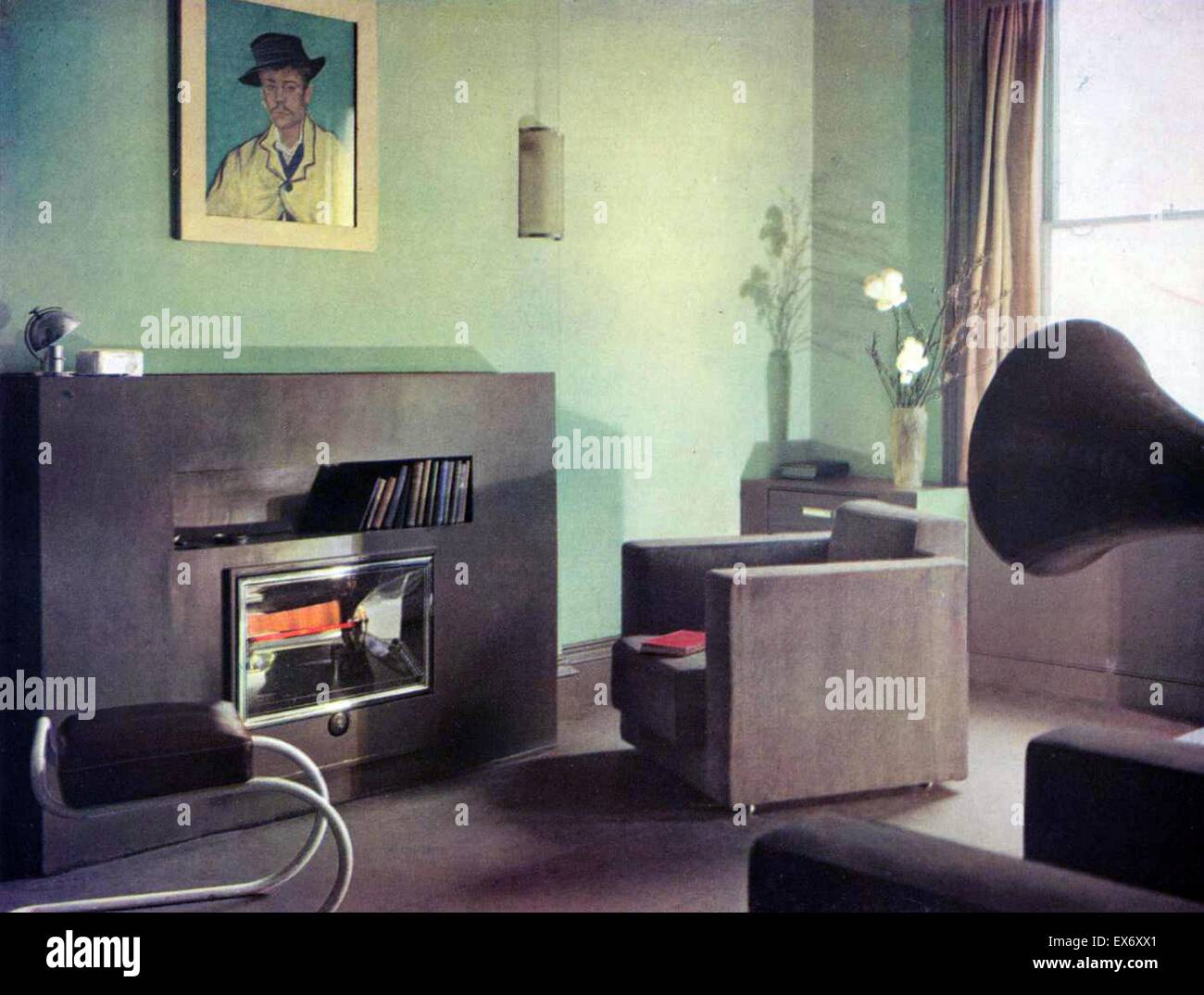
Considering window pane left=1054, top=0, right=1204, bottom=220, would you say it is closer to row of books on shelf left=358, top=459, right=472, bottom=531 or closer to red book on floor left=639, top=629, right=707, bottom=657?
red book on floor left=639, top=629, right=707, bottom=657

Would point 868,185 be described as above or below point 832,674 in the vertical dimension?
above

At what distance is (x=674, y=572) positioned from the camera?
438cm

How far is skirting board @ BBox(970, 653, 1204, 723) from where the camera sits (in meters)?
4.77

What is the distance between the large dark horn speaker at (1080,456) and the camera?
121cm

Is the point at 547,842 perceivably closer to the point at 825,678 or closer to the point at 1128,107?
the point at 825,678

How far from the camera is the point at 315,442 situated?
12.5ft

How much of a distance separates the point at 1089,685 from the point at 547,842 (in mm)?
2385

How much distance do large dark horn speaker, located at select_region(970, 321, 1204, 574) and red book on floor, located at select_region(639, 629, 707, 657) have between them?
2654mm

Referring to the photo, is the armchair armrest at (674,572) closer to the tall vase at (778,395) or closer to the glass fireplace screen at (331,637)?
the glass fireplace screen at (331,637)

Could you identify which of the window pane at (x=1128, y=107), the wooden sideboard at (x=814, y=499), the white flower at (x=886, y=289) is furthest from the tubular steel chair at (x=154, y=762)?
the window pane at (x=1128, y=107)

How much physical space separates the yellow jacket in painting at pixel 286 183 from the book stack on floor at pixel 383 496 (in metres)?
0.75

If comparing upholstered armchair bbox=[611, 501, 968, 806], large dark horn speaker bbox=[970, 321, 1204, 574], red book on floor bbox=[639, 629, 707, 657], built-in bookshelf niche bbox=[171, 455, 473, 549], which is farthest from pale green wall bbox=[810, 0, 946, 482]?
large dark horn speaker bbox=[970, 321, 1204, 574]

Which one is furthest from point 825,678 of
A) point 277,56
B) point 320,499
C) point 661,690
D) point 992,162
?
point 992,162
